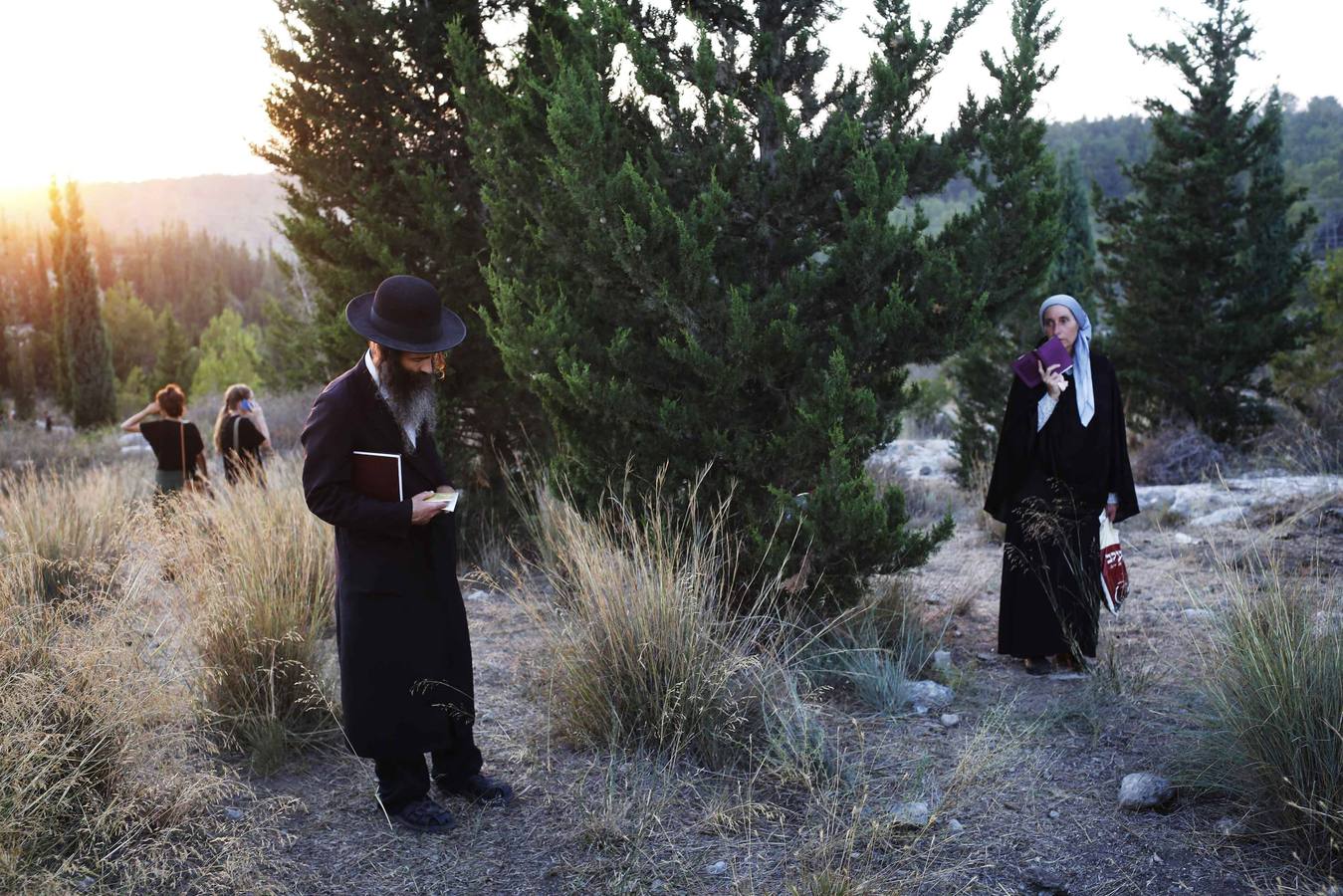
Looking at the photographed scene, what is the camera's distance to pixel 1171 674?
5.06 meters

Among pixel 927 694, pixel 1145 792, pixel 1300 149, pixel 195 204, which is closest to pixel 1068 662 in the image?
pixel 927 694

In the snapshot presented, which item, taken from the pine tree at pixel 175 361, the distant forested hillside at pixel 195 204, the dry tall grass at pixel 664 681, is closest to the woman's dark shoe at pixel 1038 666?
the dry tall grass at pixel 664 681

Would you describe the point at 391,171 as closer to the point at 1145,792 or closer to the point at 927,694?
the point at 927,694

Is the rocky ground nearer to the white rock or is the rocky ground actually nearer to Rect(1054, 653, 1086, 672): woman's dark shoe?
the white rock

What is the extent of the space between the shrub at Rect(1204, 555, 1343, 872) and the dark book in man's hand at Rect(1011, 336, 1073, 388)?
5.55ft

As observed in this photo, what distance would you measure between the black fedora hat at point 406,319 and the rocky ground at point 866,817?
1.66 metres

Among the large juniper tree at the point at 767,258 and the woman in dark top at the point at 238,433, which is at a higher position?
the large juniper tree at the point at 767,258

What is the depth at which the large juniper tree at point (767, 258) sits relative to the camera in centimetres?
521

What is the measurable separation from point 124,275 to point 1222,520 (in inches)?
3104

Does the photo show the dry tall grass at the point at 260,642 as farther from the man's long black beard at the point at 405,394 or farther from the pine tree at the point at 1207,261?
the pine tree at the point at 1207,261

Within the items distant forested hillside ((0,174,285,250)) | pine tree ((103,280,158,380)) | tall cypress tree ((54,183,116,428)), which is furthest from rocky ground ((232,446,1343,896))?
distant forested hillside ((0,174,285,250))

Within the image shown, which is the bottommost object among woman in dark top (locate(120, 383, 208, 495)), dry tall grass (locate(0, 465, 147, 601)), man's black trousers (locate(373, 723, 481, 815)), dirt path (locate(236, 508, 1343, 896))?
dirt path (locate(236, 508, 1343, 896))

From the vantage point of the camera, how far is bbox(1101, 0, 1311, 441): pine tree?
48.6 feet

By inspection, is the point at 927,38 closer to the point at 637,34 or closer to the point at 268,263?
the point at 637,34
